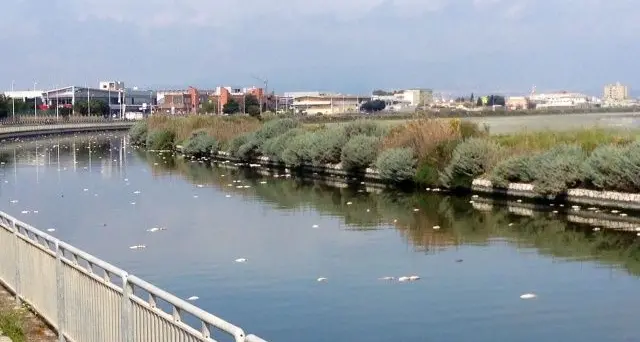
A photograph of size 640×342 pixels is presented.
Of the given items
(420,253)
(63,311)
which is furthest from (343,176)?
(63,311)

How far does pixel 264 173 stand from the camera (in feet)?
161

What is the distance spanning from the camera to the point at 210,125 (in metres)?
75.8

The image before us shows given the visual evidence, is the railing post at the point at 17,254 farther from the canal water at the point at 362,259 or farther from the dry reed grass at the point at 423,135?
the dry reed grass at the point at 423,135

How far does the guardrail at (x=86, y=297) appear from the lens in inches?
275

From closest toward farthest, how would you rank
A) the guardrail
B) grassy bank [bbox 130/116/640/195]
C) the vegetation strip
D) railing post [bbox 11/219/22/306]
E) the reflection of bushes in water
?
the guardrail, railing post [bbox 11/219/22/306], the reflection of bushes in water, the vegetation strip, grassy bank [bbox 130/116/640/195]

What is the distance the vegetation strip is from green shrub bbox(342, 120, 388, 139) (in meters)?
0.05

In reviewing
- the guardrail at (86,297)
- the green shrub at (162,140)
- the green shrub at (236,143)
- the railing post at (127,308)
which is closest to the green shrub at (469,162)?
the guardrail at (86,297)

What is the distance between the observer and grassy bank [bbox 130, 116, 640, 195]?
30625mm

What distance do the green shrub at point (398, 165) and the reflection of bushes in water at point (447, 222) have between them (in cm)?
220

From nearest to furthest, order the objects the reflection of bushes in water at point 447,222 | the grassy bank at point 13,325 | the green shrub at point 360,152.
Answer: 1. the grassy bank at point 13,325
2. the reflection of bushes in water at point 447,222
3. the green shrub at point 360,152

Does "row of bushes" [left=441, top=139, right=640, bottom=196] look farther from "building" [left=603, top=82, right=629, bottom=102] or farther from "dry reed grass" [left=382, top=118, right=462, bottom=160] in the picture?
"building" [left=603, top=82, right=629, bottom=102]

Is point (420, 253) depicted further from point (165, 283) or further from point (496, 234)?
point (165, 283)

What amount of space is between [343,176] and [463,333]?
31865 mm

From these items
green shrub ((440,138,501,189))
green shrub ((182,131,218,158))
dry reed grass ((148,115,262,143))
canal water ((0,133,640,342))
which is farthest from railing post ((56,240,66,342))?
green shrub ((182,131,218,158))
